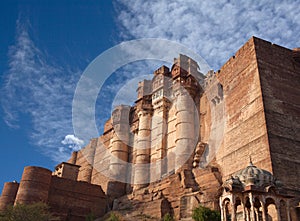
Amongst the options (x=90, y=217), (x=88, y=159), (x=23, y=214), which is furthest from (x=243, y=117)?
(x=88, y=159)

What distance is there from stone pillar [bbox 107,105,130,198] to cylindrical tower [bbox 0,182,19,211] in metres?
6.97

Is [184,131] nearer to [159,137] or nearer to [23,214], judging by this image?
[159,137]

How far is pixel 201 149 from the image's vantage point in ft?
76.9

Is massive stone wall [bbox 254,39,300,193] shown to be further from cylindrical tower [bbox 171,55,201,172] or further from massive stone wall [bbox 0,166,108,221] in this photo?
massive stone wall [bbox 0,166,108,221]

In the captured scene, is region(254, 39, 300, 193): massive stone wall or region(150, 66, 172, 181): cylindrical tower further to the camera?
region(150, 66, 172, 181): cylindrical tower

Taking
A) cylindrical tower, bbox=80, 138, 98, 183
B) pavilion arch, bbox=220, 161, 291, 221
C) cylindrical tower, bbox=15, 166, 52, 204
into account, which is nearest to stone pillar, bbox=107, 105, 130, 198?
cylindrical tower, bbox=80, 138, 98, 183

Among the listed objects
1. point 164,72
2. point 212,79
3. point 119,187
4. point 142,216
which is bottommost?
point 142,216

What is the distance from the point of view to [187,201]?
18969 millimetres

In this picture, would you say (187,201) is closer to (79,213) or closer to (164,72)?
(79,213)

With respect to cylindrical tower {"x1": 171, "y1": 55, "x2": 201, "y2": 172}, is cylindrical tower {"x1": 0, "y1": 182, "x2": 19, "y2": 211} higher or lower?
lower

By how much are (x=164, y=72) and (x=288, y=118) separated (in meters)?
13.5

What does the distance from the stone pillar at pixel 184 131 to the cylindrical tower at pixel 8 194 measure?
1163 cm

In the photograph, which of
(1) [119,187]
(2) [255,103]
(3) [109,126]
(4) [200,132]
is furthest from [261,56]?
(3) [109,126]

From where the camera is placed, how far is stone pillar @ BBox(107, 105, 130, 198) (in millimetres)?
29231
